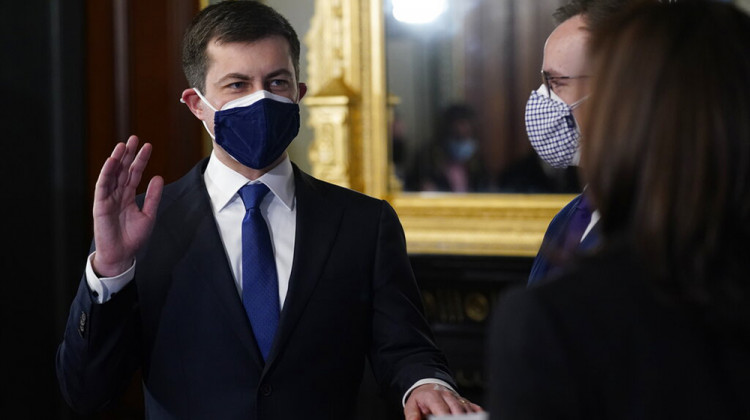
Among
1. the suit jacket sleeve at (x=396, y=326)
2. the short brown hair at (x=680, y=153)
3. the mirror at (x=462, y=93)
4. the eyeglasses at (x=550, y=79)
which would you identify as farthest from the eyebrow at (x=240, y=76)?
the mirror at (x=462, y=93)

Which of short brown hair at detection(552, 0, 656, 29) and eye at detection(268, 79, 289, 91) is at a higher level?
short brown hair at detection(552, 0, 656, 29)

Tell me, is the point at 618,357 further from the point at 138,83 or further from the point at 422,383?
the point at 138,83

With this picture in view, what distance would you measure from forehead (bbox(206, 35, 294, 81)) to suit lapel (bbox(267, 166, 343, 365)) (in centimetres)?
25

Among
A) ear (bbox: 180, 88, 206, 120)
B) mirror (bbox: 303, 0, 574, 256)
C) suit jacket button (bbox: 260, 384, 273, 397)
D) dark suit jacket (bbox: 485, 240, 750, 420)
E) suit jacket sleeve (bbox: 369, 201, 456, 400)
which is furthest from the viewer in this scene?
mirror (bbox: 303, 0, 574, 256)

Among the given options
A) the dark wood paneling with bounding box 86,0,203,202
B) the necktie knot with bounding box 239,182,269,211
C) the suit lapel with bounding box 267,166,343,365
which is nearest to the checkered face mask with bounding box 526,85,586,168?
the suit lapel with bounding box 267,166,343,365

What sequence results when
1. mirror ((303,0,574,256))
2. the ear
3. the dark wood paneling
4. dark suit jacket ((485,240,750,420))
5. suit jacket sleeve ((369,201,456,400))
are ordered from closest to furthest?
dark suit jacket ((485,240,750,420)), suit jacket sleeve ((369,201,456,400)), the ear, mirror ((303,0,574,256)), the dark wood paneling

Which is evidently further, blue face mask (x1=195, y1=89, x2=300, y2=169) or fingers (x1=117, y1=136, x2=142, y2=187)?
blue face mask (x1=195, y1=89, x2=300, y2=169)

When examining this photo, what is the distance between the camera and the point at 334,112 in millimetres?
3742

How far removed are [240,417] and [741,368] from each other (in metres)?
1.14

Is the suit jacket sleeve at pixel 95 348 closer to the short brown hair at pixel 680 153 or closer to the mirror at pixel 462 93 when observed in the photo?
the short brown hair at pixel 680 153

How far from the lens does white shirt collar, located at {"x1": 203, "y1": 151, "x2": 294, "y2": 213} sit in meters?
1.93

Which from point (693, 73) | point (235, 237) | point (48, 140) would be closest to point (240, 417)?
point (235, 237)

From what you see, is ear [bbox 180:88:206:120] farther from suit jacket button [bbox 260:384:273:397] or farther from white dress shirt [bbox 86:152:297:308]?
suit jacket button [bbox 260:384:273:397]

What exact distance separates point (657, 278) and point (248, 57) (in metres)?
1.26
